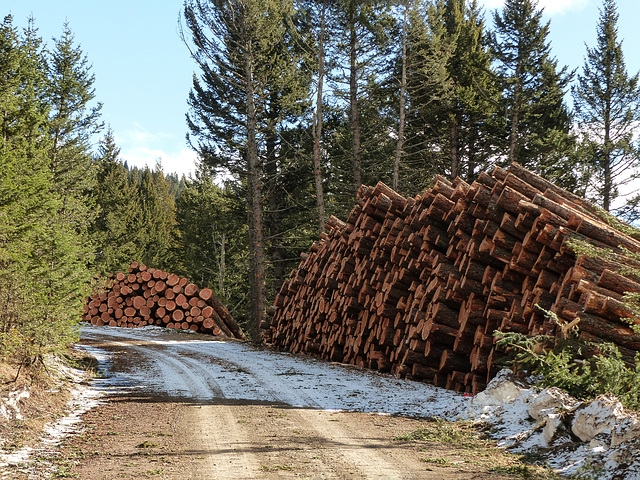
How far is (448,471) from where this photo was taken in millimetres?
4340

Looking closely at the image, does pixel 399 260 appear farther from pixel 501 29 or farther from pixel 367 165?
pixel 501 29

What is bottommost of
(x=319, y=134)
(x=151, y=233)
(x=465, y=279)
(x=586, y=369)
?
(x=586, y=369)

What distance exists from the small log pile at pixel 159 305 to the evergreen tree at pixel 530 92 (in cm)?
1410

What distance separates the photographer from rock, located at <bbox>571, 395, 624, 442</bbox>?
4.48m

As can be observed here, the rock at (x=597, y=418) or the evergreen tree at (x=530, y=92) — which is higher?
the evergreen tree at (x=530, y=92)

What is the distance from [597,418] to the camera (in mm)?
4590

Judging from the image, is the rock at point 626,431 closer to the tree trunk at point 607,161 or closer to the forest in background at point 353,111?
the forest in background at point 353,111

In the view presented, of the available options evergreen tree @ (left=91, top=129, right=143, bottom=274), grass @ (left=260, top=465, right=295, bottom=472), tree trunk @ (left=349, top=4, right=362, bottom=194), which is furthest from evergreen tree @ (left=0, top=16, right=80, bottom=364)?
evergreen tree @ (left=91, top=129, right=143, bottom=274)

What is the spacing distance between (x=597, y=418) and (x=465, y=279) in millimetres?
4072

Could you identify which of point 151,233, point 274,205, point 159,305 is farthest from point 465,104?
point 151,233

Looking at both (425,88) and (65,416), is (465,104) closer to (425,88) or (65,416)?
(425,88)

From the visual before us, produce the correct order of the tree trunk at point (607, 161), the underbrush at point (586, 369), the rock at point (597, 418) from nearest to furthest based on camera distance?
1. the rock at point (597, 418)
2. the underbrush at point (586, 369)
3. the tree trunk at point (607, 161)

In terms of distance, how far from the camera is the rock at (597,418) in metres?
4.48

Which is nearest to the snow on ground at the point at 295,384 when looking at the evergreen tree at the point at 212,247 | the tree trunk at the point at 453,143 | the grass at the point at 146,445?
the grass at the point at 146,445
